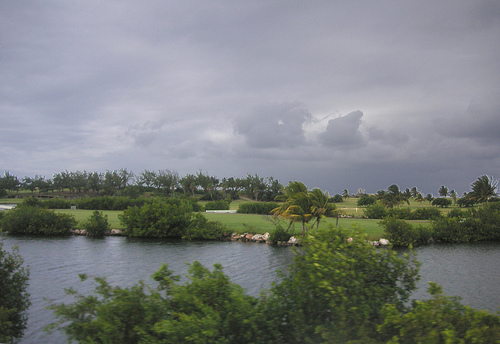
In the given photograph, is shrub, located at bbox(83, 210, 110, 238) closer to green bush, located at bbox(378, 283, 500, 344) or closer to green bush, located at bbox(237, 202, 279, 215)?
green bush, located at bbox(237, 202, 279, 215)

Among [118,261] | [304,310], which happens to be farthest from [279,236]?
[304,310]

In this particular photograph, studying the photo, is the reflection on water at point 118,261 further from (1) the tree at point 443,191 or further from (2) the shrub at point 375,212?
(1) the tree at point 443,191

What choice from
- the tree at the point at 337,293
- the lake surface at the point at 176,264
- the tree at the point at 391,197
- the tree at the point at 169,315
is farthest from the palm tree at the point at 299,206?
the tree at the point at 391,197

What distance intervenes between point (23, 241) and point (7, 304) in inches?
1079

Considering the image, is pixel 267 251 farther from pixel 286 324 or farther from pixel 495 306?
pixel 286 324

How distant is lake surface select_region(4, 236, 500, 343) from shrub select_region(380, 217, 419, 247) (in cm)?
142

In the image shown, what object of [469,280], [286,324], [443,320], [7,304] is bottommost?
[469,280]

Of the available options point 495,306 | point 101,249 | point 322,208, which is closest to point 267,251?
point 322,208

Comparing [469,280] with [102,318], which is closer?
[102,318]

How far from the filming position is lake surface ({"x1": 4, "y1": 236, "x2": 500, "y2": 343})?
14.8 meters

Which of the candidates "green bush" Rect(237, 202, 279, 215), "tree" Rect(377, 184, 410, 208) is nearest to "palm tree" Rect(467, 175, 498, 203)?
"tree" Rect(377, 184, 410, 208)

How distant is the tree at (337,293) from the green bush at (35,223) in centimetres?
3664

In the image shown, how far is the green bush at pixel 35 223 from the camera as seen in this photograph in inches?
1379

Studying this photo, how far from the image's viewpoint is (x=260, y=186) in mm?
120000
